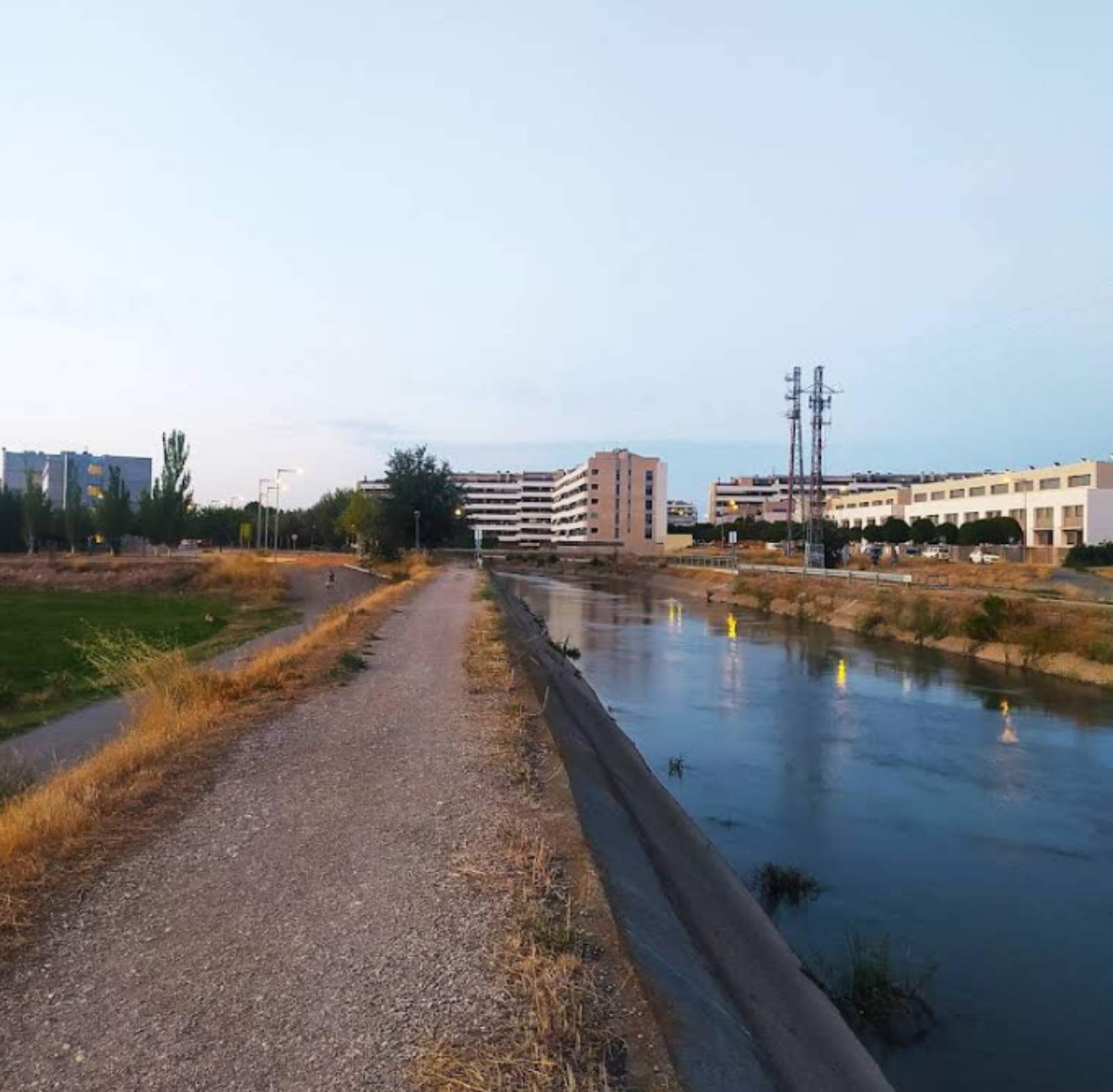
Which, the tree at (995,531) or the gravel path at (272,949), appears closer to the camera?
the gravel path at (272,949)

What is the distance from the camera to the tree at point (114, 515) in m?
83.2

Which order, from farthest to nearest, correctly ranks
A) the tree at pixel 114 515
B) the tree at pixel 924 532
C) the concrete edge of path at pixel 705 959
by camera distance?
1. the tree at pixel 924 532
2. the tree at pixel 114 515
3. the concrete edge of path at pixel 705 959

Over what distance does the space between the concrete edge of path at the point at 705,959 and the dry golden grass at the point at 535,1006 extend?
41 cm

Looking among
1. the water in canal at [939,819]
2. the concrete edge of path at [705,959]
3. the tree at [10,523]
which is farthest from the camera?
the tree at [10,523]

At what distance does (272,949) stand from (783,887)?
644cm

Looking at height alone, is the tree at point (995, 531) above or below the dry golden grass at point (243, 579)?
above

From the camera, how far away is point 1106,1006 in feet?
25.3

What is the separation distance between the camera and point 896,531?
3531 inches

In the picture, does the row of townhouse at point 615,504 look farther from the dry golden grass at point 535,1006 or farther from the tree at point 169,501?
the dry golden grass at point 535,1006

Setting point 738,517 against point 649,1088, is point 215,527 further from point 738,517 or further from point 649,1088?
point 649,1088

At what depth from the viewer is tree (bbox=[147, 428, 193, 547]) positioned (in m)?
79.6

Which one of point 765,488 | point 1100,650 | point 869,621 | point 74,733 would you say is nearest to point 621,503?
point 765,488

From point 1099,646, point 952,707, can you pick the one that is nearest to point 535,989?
point 952,707

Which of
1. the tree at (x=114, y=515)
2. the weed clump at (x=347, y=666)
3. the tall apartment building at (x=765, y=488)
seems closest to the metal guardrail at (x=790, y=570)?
the weed clump at (x=347, y=666)
